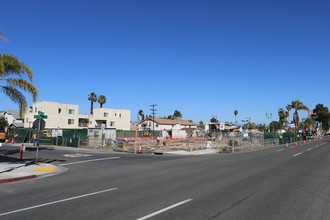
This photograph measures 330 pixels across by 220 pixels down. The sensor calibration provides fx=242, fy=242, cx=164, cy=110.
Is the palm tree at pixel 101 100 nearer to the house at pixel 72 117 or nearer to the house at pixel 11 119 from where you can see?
the house at pixel 72 117

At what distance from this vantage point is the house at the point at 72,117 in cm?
5736

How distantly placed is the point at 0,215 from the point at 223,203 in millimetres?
5570

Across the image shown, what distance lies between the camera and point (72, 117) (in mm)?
61969

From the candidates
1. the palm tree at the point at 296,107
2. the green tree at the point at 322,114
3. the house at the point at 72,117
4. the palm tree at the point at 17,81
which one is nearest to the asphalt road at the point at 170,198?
the palm tree at the point at 17,81

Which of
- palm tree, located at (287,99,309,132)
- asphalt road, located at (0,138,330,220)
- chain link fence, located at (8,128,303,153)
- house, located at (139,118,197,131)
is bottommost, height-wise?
asphalt road, located at (0,138,330,220)

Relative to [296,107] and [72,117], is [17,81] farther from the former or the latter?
[296,107]

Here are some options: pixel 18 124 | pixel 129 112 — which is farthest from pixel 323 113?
pixel 18 124

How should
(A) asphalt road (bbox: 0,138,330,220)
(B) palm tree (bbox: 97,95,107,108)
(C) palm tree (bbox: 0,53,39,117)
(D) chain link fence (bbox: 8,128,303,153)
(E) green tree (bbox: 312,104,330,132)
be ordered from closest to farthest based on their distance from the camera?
(A) asphalt road (bbox: 0,138,330,220) → (C) palm tree (bbox: 0,53,39,117) → (D) chain link fence (bbox: 8,128,303,153) → (B) palm tree (bbox: 97,95,107,108) → (E) green tree (bbox: 312,104,330,132)

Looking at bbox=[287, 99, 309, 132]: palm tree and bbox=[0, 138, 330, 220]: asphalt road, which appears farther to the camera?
bbox=[287, 99, 309, 132]: palm tree

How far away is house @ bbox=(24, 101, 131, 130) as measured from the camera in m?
57.4

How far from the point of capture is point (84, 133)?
32.2 metres

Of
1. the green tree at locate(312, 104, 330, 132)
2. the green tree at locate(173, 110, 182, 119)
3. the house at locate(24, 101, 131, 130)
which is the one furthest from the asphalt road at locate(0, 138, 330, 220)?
the green tree at locate(312, 104, 330, 132)

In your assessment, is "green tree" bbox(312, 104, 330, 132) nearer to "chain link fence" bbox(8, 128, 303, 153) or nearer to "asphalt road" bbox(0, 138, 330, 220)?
"chain link fence" bbox(8, 128, 303, 153)

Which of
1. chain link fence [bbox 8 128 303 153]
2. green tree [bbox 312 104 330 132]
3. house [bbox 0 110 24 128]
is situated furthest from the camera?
green tree [bbox 312 104 330 132]
